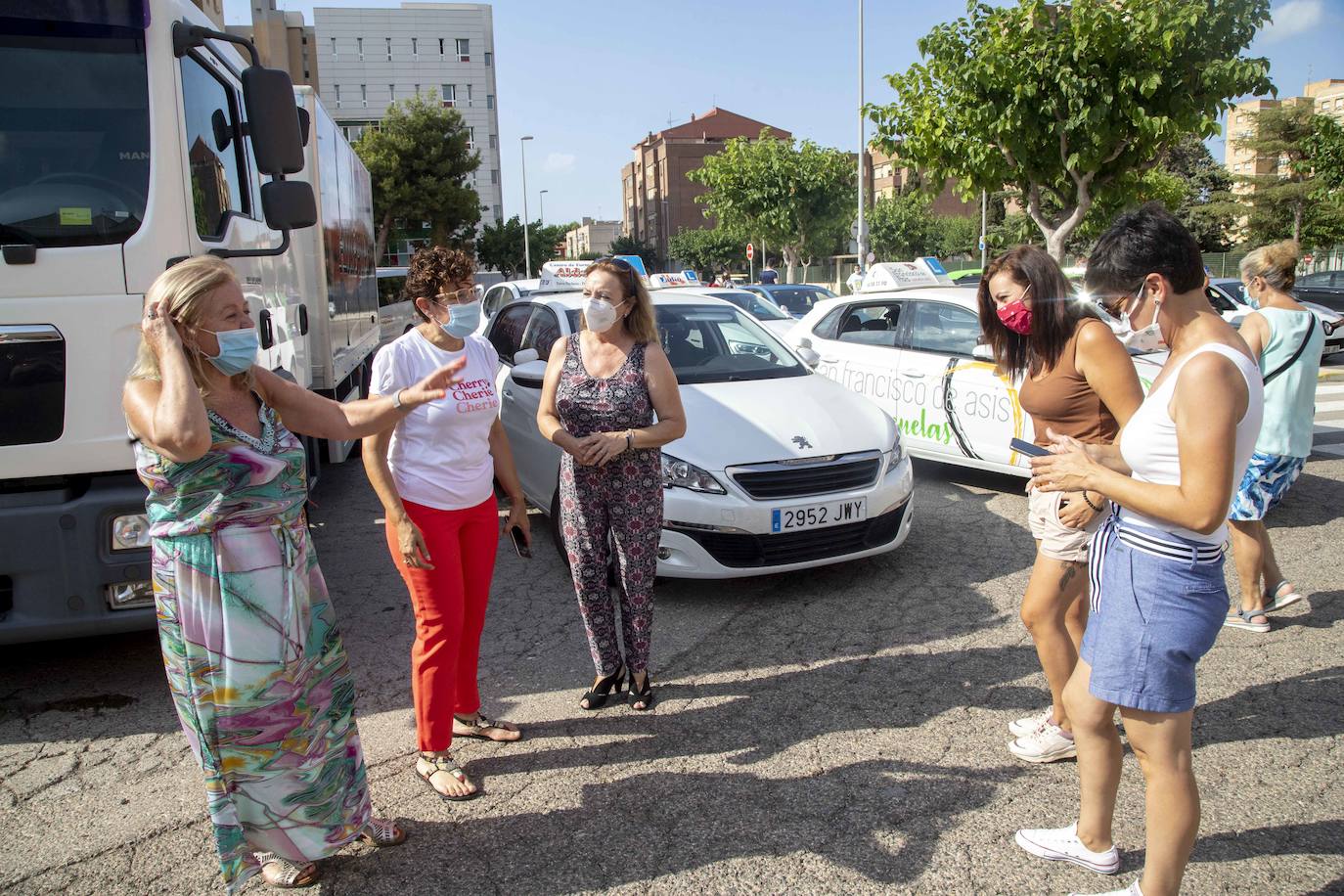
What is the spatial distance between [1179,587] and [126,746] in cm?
377

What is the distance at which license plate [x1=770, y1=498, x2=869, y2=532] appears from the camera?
4.95 meters

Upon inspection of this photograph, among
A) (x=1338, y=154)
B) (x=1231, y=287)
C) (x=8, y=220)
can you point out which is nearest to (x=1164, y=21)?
(x=1231, y=287)

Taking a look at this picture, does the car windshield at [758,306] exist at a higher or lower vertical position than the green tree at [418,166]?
lower

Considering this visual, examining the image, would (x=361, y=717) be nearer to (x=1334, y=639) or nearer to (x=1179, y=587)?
(x=1179, y=587)

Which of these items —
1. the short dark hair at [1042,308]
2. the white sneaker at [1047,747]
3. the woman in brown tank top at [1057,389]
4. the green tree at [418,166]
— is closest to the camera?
the woman in brown tank top at [1057,389]

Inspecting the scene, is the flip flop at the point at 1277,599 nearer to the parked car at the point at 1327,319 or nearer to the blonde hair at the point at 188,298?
the blonde hair at the point at 188,298

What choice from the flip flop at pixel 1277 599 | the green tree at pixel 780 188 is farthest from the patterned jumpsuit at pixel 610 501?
the green tree at pixel 780 188

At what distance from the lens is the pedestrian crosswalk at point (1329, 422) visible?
9078mm

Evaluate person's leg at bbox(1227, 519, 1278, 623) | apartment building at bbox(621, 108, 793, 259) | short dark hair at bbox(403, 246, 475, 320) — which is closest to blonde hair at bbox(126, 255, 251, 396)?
short dark hair at bbox(403, 246, 475, 320)

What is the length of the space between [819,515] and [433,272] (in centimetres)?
258

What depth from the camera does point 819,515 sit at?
16.6 ft

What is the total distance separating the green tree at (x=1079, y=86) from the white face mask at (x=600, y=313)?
30.7 ft

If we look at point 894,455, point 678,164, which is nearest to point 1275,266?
point 894,455

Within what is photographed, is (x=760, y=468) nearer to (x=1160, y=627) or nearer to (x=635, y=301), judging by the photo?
(x=635, y=301)
